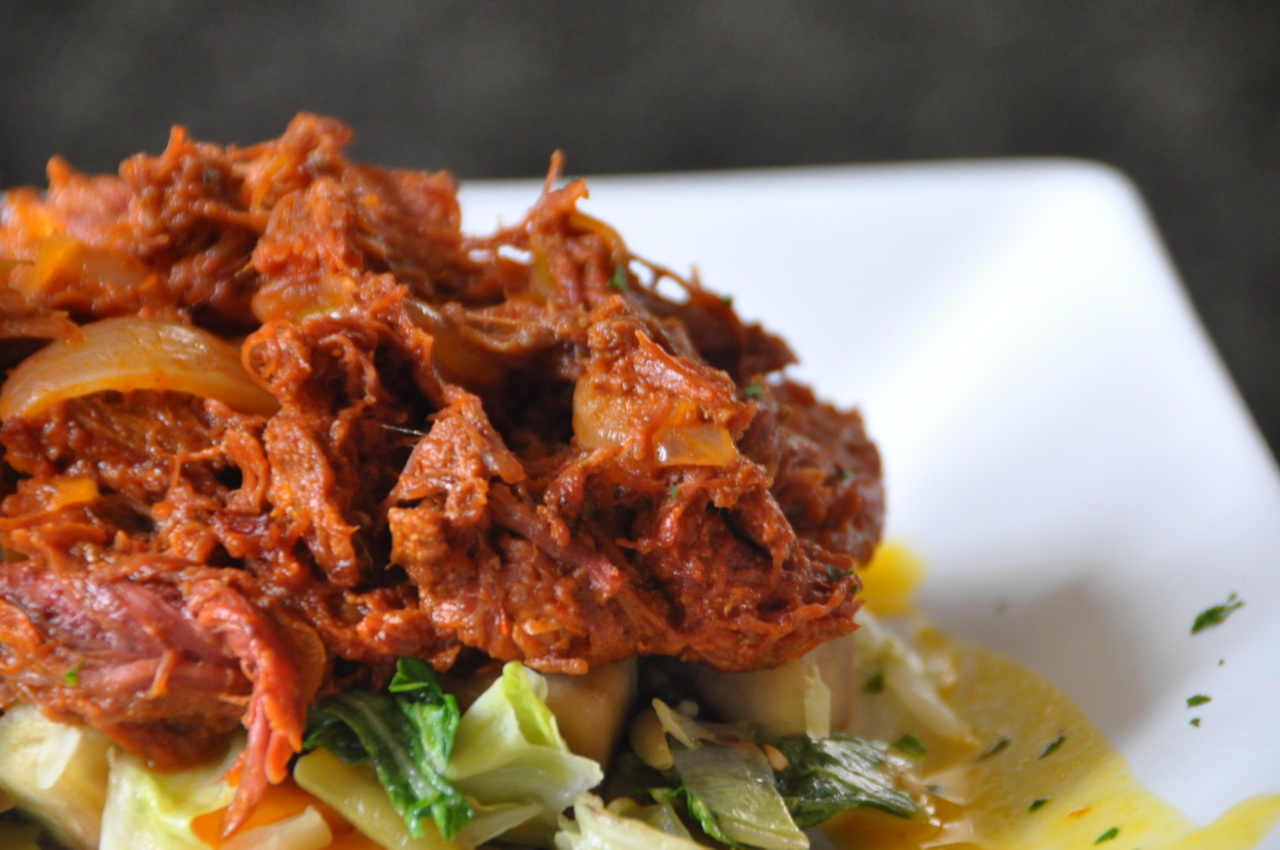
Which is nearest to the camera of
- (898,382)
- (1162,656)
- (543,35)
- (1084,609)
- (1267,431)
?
(1162,656)

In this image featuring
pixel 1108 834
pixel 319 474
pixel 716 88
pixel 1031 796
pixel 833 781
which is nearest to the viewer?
pixel 319 474

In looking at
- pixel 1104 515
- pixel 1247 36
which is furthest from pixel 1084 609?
pixel 1247 36

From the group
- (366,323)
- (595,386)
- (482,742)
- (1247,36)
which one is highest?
(1247,36)

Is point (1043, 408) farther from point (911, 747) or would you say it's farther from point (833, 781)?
point (833, 781)

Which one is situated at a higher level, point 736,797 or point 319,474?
point 319,474

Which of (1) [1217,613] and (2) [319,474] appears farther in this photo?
(1) [1217,613]

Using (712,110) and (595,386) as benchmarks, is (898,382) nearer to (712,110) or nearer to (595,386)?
(595,386)

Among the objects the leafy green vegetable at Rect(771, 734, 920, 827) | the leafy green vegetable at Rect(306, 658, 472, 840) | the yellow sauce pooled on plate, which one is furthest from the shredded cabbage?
the yellow sauce pooled on plate

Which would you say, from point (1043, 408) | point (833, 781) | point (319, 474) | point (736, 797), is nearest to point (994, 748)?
point (833, 781)
